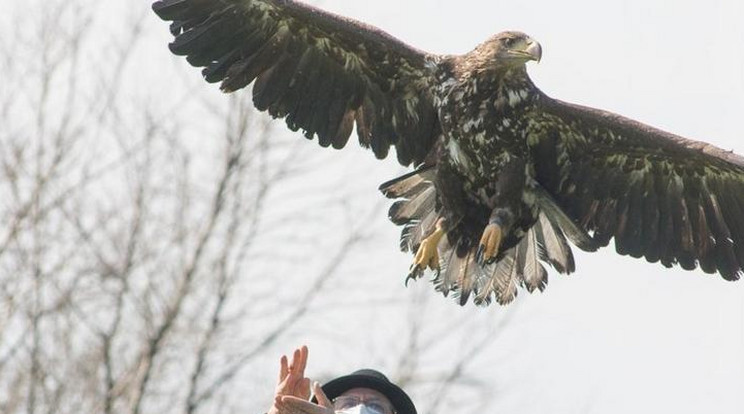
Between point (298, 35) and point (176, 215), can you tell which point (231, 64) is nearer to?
point (298, 35)

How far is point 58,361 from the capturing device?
25.1 meters

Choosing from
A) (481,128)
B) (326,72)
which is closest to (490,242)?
(481,128)

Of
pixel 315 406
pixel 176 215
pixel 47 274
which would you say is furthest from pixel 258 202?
pixel 315 406

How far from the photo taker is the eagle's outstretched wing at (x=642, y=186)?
1562cm

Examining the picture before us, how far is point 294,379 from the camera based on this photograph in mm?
12438

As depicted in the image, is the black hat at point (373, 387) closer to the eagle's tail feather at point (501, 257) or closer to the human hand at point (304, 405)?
the human hand at point (304, 405)

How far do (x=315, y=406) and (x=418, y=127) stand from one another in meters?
3.81

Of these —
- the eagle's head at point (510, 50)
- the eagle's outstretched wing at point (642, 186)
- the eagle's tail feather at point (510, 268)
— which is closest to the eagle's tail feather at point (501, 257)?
the eagle's tail feather at point (510, 268)

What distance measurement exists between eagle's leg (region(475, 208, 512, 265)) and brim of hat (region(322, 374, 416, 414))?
2.33m

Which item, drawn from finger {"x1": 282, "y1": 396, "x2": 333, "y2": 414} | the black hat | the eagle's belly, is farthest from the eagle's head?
finger {"x1": 282, "y1": 396, "x2": 333, "y2": 414}

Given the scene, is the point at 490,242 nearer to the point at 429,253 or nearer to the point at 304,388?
the point at 429,253

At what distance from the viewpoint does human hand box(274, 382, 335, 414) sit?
40.2 ft

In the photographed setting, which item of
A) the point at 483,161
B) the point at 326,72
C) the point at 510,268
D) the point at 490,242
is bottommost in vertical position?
the point at 510,268

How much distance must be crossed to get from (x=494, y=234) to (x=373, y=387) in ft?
8.17
